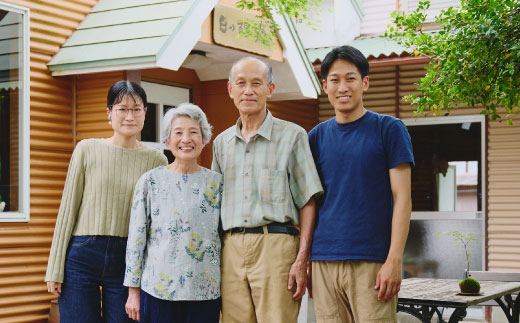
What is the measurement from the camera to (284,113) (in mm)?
11633

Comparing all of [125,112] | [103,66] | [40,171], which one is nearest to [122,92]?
[125,112]

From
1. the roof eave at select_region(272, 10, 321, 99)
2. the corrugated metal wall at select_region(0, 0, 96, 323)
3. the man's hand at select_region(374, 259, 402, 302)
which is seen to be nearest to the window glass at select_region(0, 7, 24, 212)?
the corrugated metal wall at select_region(0, 0, 96, 323)

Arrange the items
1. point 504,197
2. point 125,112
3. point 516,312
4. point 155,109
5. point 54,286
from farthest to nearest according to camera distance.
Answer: point 504,197
point 155,109
point 516,312
point 125,112
point 54,286

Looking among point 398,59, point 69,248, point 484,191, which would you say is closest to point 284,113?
point 398,59

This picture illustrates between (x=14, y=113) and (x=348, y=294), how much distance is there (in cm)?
516

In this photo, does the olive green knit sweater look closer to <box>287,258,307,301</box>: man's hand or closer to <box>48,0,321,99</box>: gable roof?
<box>287,258,307,301</box>: man's hand

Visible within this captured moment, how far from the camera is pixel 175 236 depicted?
4.23 meters

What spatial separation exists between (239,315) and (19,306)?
14.7 ft

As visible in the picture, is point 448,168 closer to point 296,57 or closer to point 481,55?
point 296,57

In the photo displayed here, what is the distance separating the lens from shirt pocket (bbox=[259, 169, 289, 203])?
4230mm

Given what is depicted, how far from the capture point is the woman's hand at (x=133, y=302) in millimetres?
4367

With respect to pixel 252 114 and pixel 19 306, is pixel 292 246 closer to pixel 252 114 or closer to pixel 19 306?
pixel 252 114

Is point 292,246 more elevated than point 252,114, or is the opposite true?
point 252,114

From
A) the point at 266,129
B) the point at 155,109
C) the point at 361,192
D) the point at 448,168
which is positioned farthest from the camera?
the point at 448,168
